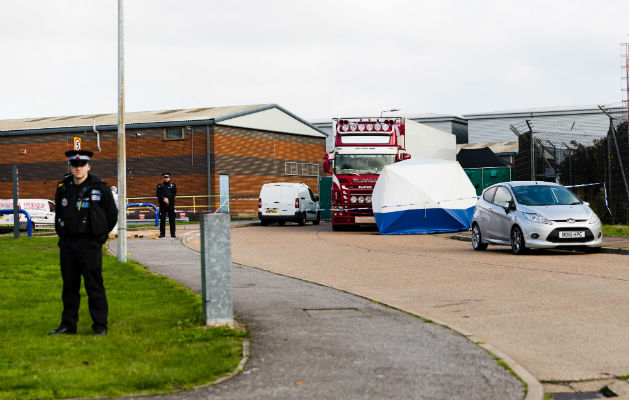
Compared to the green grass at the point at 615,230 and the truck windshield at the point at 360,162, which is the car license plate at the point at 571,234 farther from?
the truck windshield at the point at 360,162

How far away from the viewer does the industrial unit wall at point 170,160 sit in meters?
51.5

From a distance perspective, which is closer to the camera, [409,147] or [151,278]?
[151,278]

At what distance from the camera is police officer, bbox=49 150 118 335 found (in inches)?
306

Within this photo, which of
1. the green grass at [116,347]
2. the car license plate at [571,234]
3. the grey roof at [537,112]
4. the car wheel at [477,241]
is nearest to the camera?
the green grass at [116,347]

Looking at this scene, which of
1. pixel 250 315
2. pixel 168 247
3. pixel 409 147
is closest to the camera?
pixel 250 315

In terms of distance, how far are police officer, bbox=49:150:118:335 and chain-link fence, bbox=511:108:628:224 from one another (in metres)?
18.8

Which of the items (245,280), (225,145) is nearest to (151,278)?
(245,280)

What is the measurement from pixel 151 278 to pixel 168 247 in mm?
7997

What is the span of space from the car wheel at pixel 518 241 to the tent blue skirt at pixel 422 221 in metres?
9.14

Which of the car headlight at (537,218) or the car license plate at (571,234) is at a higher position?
the car headlight at (537,218)

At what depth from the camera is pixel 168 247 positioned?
20500mm

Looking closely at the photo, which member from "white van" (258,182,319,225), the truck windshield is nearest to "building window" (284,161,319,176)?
"white van" (258,182,319,225)

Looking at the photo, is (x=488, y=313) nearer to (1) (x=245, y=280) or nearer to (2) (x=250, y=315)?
(2) (x=250, y=315)

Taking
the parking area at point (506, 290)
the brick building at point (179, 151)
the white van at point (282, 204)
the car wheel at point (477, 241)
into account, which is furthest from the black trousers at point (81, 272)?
the brick building at point (179, 151)
